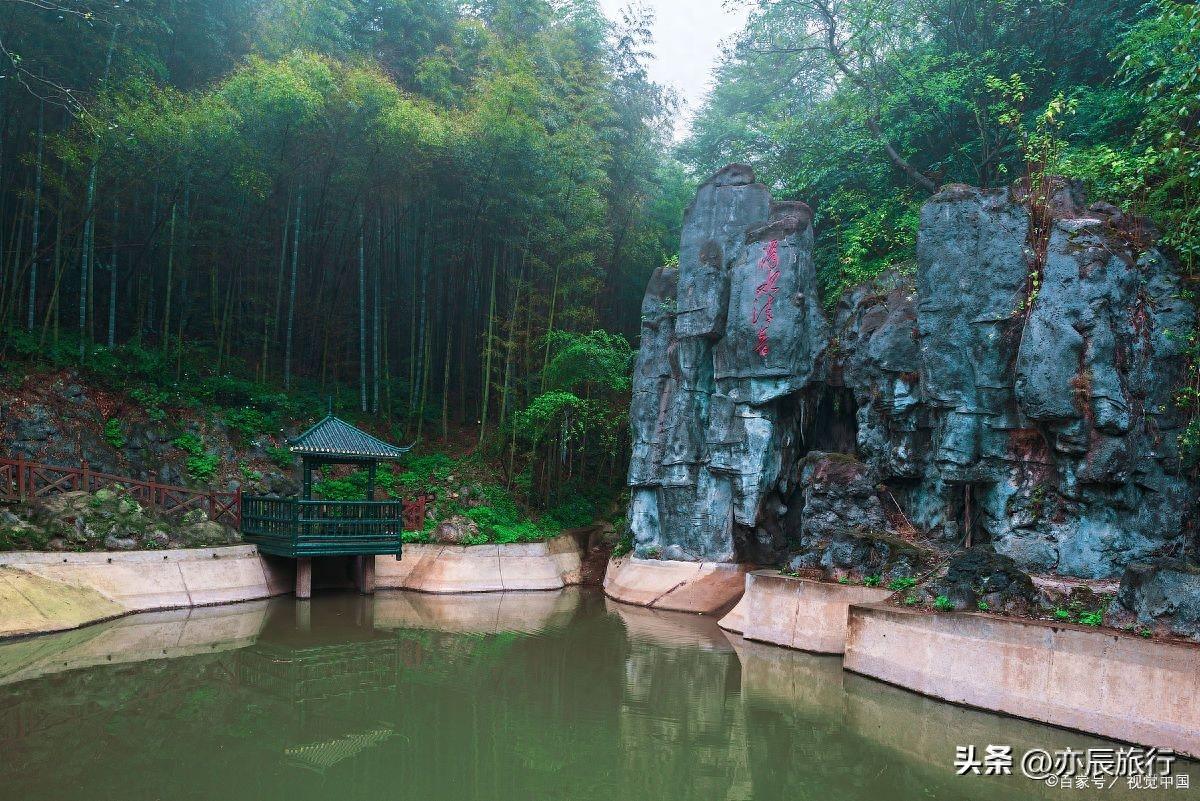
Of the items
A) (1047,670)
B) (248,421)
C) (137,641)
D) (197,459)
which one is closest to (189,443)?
(197,459)

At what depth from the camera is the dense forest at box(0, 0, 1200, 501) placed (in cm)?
1369

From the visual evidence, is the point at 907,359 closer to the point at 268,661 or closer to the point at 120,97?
the point at 268,661

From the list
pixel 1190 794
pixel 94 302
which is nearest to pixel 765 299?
pixel 1190 794

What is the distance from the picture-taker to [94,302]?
16125mm

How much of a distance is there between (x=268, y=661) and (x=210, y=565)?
4131mm

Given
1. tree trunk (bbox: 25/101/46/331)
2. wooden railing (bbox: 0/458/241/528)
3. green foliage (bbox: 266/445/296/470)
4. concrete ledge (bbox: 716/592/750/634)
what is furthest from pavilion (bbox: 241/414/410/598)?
concrete ledge (bbox: 716/592/750/634)

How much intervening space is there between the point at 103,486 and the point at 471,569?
6.50 metres

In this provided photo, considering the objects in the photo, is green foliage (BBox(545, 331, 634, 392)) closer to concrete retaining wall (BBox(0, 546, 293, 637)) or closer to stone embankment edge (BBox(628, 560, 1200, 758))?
concrete retaining wall (BBox(0, 546, 293, 637))

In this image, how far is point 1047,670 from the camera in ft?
23.5

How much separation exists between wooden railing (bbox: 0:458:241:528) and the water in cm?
253

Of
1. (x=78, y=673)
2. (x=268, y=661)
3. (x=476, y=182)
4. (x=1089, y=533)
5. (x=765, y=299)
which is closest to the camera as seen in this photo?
(x=78, y=673)

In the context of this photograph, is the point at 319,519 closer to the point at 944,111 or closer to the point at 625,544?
the point at 625,544

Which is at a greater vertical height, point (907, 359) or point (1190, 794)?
point (907, 359)

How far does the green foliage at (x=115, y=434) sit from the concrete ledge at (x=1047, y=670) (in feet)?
42.0
